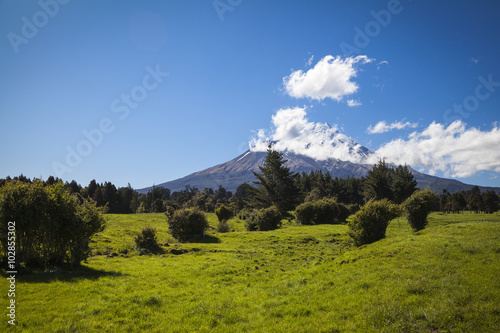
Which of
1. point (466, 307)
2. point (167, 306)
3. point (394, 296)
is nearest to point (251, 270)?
point (167, 306)

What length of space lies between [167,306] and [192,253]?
1475 centimetres

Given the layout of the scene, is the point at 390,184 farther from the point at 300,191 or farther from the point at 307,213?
the point at 307,213

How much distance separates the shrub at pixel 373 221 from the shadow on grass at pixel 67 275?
19.8 metres

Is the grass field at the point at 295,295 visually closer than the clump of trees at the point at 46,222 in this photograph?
Yes

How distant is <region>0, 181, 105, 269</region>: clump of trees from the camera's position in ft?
49.2

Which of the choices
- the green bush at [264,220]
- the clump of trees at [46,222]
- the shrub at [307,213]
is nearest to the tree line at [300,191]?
the shrub at [307,213]

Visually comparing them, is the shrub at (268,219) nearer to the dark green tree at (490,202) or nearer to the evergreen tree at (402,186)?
the evergreen tree at (402,186)

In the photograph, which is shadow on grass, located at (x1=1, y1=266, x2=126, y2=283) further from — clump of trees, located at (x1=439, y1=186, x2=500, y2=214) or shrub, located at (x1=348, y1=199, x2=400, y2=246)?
clump of trees, located at (x1=439, y1=186, x2=500, y2=214)

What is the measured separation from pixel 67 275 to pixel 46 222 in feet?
13.0

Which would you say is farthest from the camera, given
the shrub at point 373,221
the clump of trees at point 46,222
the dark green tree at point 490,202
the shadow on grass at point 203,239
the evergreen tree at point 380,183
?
the dark green tree at point 490,202

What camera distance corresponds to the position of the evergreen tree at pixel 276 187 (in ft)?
239

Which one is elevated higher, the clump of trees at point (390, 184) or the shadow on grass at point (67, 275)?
the clump of trees at point (390, 184)

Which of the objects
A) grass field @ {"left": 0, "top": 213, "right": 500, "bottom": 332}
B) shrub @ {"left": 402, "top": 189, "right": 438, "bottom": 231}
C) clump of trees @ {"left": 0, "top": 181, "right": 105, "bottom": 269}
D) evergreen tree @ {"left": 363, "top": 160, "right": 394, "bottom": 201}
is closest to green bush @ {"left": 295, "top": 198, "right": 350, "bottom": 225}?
shrub @ {"left": 402, "top": 189, "right": 438, "bottom": 231}

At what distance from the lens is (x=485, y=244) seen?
1324 cm
